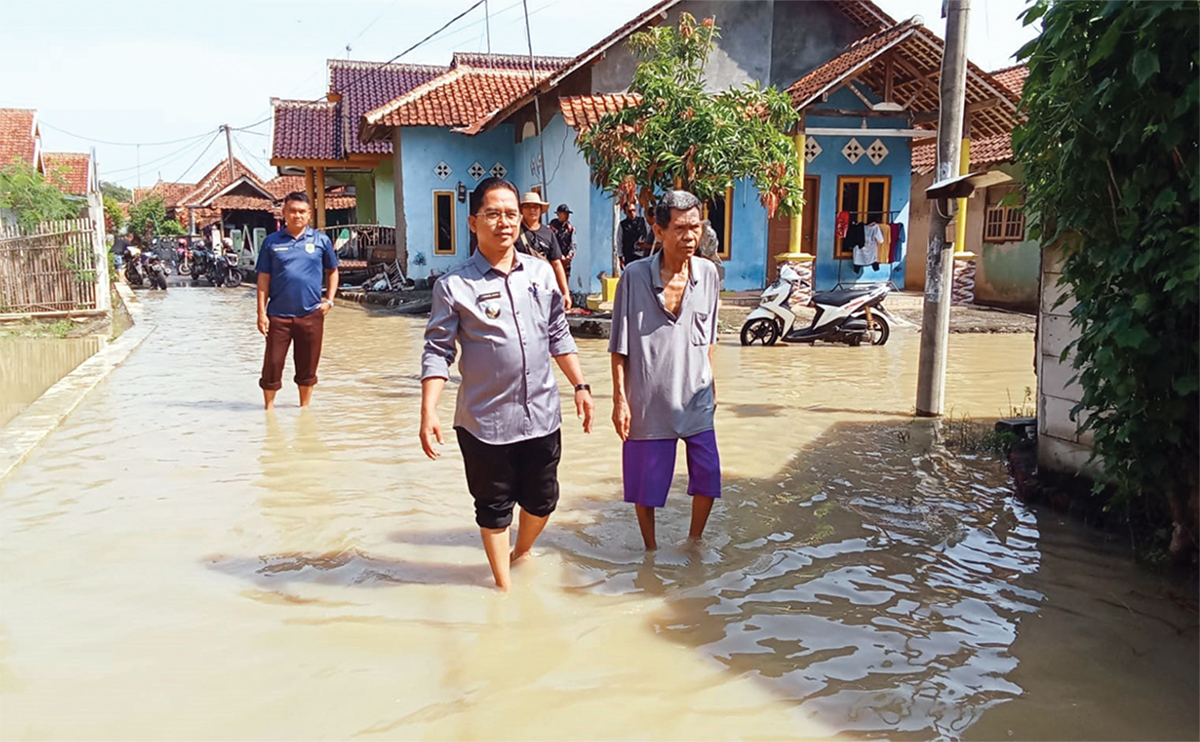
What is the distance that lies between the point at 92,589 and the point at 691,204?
9.87 feet

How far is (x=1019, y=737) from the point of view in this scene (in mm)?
2664

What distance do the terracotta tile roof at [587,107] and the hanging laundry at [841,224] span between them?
4.64 metres

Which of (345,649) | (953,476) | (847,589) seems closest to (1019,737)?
(847,589)

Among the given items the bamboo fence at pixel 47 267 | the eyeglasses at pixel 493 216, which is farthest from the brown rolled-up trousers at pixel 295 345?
the bamboo fence at pixel 47 267

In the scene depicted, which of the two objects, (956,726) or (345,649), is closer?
(956,726)

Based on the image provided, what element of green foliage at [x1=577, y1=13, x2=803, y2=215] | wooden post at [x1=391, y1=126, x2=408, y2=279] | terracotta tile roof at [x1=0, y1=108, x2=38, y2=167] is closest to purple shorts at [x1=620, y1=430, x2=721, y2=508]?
green foliage at [x1=577, y1=13, x2=803, y2=215]

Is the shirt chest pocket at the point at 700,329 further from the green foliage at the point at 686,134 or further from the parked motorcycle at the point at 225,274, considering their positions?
the parked motorcycle at the point at 225,274

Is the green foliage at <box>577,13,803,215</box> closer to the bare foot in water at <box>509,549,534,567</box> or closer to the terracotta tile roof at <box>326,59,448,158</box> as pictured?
the bare foot in water at <box>509,549,534,567</box>

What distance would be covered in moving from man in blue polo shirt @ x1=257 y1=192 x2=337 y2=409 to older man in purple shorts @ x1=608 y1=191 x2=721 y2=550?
380cm

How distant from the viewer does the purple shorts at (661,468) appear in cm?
403

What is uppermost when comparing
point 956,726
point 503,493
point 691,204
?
point 691,204

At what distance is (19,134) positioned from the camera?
27.8 meters

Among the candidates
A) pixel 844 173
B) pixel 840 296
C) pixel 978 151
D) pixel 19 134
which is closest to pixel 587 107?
pixel 844 173

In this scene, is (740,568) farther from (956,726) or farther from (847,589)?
(956,726)
